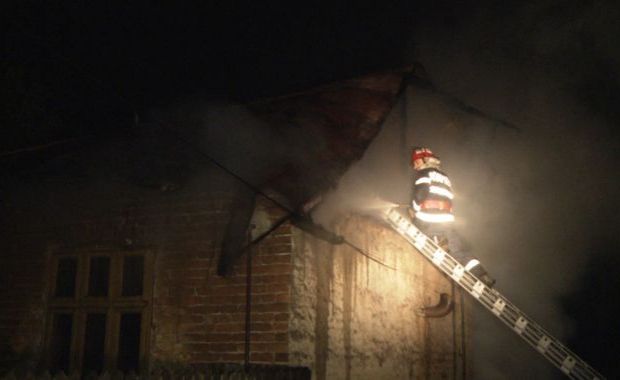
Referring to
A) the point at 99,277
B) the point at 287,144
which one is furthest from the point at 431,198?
the point at 99,277

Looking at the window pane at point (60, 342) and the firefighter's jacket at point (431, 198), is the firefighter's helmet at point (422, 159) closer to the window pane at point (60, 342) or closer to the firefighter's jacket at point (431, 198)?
the firefighter's jacket at point (431, 198)

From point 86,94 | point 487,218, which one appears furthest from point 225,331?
point 487,218

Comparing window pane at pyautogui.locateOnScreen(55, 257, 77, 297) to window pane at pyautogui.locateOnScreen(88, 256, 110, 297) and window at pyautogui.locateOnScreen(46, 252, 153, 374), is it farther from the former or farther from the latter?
window pane at pyautogui.locateOnScreen(88, 256, 110, 297)

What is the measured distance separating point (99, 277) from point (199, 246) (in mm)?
1372

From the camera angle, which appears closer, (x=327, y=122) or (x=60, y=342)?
(x=327, y=122)

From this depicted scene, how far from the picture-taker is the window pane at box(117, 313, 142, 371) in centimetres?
584

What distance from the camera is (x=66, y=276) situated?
639 centimetres

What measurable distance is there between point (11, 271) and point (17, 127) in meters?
2.50

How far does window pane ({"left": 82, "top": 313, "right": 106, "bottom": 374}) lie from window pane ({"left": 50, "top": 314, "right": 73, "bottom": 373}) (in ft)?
0.80

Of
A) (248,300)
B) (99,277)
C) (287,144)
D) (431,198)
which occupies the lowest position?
(248,300)

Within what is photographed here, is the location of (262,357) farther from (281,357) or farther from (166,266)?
(166,266)

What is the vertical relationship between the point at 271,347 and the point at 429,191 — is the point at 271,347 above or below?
below

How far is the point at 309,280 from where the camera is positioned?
578 centimetres

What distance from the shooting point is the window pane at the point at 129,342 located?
5.84 metres
